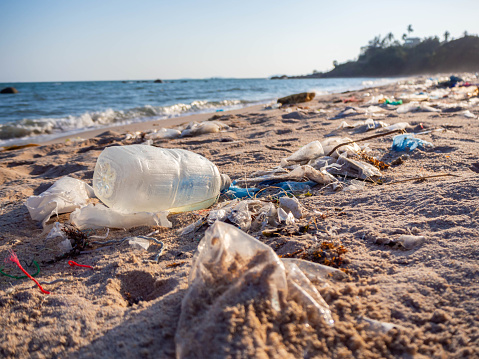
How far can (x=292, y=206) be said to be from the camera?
5.88 feet

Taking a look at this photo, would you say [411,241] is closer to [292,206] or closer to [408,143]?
[292,206]

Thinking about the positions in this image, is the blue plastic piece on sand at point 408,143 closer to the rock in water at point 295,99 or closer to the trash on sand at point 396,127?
the trash on sand at point 396,127

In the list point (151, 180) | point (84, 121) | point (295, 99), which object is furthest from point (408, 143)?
point (84, 121)

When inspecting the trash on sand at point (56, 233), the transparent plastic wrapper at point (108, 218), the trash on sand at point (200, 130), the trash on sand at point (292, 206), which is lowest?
the trash on sand at point (56, 233)

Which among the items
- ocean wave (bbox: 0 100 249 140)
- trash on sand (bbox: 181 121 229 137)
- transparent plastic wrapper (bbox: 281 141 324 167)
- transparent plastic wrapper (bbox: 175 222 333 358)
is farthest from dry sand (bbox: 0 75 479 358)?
ocean wave (bbox: 0 100 249 140)

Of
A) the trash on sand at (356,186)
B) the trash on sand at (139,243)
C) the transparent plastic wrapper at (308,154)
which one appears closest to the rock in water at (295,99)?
the transparent plastic wrapper at (308,154)

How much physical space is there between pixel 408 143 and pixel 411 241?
201cm

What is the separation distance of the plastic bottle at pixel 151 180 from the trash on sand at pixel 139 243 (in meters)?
0.30

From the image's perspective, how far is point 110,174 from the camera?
1909 mm

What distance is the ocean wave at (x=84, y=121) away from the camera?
7.55 meters

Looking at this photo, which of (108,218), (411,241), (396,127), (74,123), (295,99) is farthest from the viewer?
(295,99)

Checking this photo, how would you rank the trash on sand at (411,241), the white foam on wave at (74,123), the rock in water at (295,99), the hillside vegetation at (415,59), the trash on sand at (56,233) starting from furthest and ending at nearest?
the hillside vegetation at (415,59)
the rock in water at (295,99)
the white foam on wave at (74,123)
the trash on sand at (56,233)
the trash on sand at (411,241)

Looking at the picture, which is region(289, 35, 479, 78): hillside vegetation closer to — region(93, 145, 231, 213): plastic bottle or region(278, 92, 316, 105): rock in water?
region(278, 92, 316, 105): rock in water

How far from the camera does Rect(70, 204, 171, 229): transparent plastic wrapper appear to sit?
191 cm
